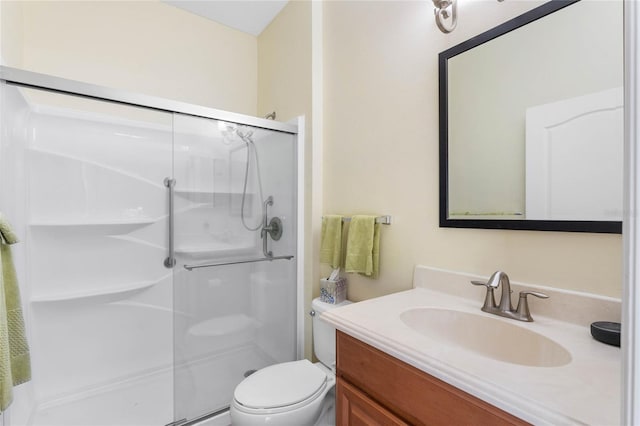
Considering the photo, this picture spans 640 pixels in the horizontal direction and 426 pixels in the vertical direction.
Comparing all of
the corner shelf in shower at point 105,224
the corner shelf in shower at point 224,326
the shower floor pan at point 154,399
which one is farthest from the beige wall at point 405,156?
the corner shelf in shower at point 105,224

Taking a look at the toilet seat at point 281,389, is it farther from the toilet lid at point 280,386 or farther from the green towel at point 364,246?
the green towel at point 364,246

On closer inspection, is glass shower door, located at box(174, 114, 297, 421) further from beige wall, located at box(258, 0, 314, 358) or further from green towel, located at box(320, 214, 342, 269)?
green towel, located at box(320, 214, 342, 269)

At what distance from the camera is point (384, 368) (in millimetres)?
817

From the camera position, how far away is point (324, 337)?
1.57m

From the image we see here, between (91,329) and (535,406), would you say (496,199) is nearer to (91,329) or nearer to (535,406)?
(535,406)

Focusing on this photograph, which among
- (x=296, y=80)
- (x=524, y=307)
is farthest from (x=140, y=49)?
(x=524, y=307)

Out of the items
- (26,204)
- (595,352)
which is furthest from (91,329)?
(595,352)

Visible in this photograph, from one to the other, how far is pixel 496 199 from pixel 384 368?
0.71 m

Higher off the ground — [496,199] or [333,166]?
[333,166]

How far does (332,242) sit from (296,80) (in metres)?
1.15

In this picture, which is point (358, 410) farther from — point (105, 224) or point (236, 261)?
point (105, 224)

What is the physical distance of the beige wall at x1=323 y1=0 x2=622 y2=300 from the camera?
3.09 feet

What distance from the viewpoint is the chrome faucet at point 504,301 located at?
93 centimetres

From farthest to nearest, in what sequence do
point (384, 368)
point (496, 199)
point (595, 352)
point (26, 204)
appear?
point (26, 204), point (496, 199), point (384, 368), point (595, 352)
